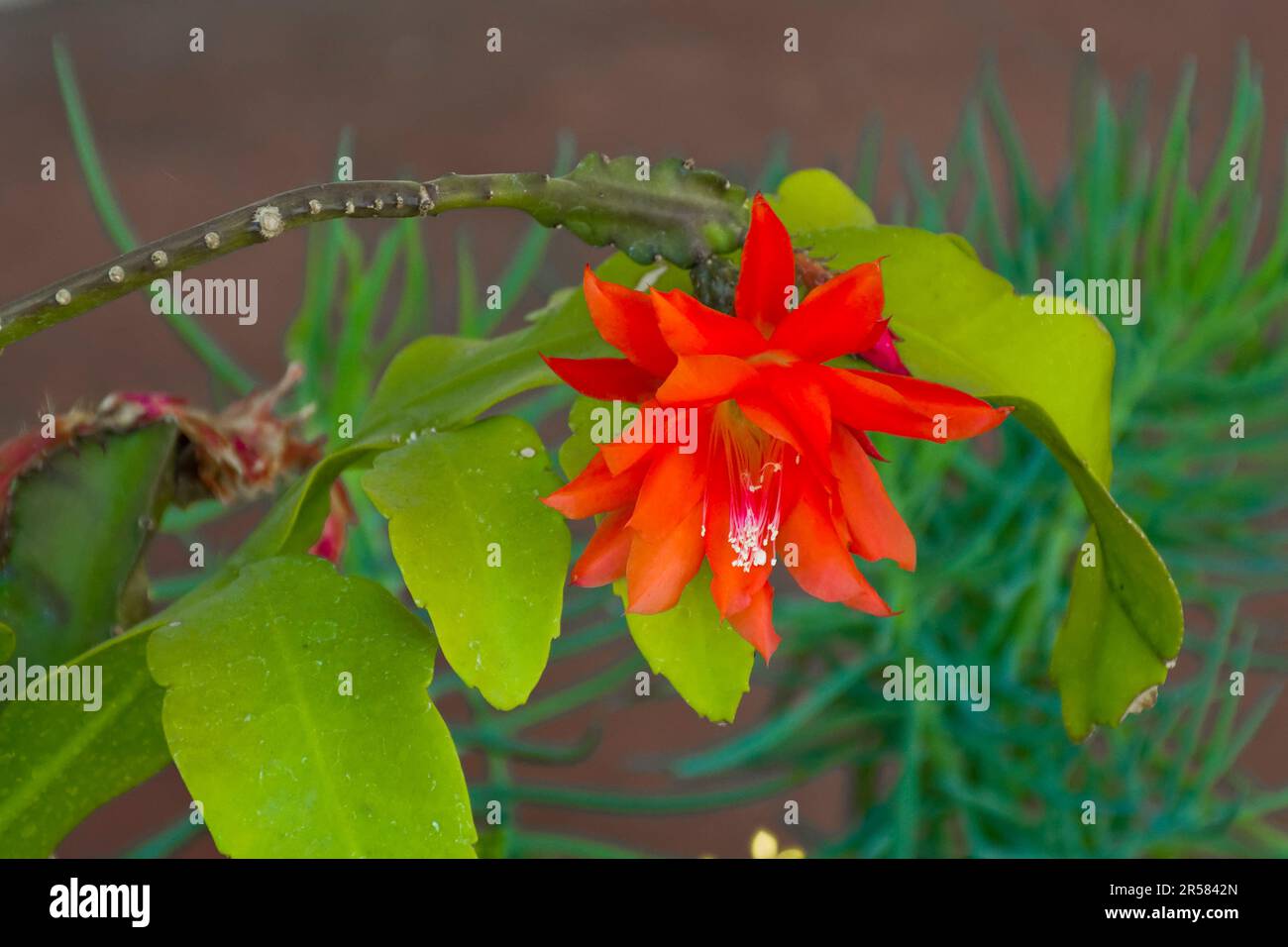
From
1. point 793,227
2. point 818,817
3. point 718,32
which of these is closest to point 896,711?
point 818,817

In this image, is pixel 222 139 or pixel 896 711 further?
pixel 222 139

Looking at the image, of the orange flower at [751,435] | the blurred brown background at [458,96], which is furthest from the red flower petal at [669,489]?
the blurred brown background at [458,96]

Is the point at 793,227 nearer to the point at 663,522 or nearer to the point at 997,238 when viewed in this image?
the point at 663,522

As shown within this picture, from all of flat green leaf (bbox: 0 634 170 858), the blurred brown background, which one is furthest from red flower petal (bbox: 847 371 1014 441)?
the blurred brown background

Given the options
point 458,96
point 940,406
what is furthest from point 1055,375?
point 458,96

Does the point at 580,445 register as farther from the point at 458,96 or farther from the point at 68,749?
the point at 458,96

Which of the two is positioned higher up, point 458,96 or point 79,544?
point 458,96

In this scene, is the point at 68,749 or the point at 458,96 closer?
the point at 68,749
